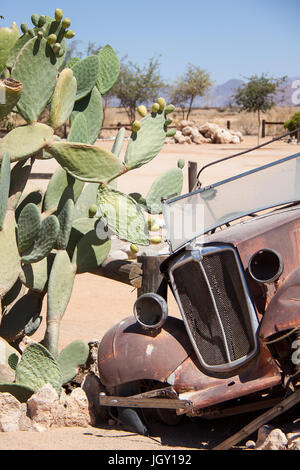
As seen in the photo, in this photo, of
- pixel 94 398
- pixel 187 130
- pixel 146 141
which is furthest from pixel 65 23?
pixel 187 130

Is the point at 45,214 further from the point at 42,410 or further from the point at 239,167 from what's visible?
the point at 239,167

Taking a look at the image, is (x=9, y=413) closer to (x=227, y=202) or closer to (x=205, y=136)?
(x=227, y=202)

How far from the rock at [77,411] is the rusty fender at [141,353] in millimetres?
232

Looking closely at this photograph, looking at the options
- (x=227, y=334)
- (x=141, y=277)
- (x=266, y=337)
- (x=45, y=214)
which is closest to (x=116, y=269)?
(x=141, y=277)

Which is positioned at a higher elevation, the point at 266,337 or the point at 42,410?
the point at 266,337

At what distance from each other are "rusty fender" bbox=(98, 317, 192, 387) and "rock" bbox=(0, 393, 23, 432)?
578mm

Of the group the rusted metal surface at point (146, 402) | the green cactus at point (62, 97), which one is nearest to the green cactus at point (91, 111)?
the green cactus at point (62, 97)

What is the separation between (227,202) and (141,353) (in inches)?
42.2

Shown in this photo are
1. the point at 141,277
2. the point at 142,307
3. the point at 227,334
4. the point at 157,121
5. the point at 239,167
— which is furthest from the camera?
the point at 239,167

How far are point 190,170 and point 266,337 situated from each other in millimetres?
5892

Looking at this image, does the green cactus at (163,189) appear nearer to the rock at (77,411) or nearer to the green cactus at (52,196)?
the green cactus at (52,196)

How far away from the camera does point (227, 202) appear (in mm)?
4289
